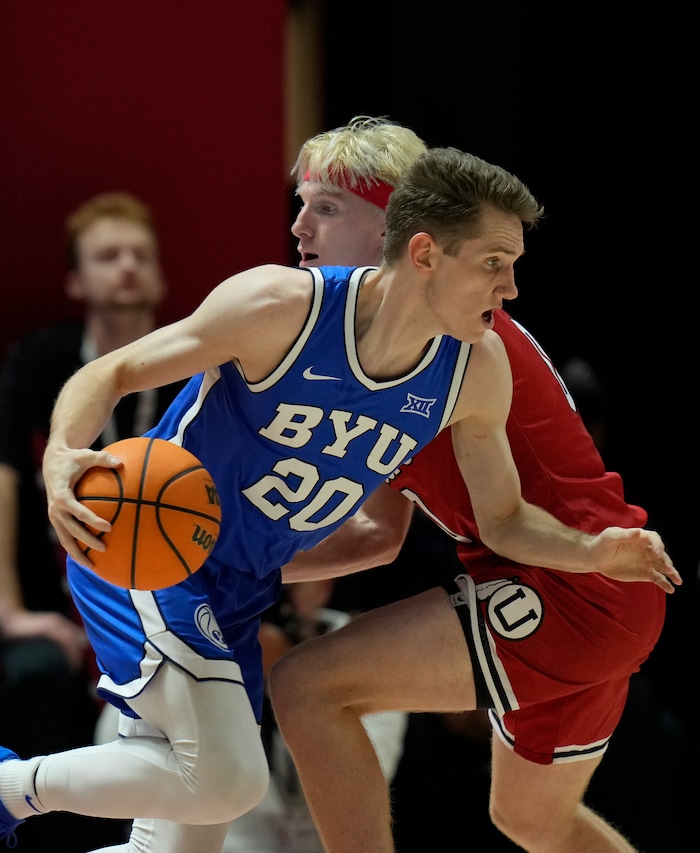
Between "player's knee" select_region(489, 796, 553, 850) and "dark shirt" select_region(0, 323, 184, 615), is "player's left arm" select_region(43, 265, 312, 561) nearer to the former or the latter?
"player's knee" select_region(489, 796, 553, 850)

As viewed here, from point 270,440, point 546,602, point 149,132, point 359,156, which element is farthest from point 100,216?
point 546,602

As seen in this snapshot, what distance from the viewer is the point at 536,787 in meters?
4.05

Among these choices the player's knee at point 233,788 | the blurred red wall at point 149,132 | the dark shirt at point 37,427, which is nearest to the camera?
the player's knee at point 233,788

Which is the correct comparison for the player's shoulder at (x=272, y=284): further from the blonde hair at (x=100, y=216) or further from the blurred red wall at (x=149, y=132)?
the blurred red wall at (x=149, y=132)

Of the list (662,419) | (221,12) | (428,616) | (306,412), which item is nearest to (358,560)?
(428,616)

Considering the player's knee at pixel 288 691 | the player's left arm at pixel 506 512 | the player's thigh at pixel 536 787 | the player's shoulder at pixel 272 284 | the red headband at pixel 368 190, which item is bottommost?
the player's thigh at pixel 536 787

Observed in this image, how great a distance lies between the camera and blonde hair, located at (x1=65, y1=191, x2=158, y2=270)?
233 inches

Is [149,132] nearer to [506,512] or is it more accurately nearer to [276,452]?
[276,452]

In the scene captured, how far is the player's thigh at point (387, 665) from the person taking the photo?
3.86 meters

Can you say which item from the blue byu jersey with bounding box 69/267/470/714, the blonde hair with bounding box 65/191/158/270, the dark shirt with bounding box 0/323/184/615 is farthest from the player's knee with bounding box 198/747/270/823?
the blonde hair with bounding box 65/191/158/270

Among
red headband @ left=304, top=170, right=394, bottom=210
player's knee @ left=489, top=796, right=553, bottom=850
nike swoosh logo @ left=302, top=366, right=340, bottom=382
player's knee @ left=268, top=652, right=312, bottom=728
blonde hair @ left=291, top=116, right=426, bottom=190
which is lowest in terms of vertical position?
player's knee @ left=489, top=796, right=553, bottom=850

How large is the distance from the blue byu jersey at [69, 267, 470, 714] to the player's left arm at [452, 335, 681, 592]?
3.9 inches

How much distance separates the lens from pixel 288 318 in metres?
3.46

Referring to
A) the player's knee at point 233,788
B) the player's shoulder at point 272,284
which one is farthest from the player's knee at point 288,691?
the player's shoulder at point 272,284
